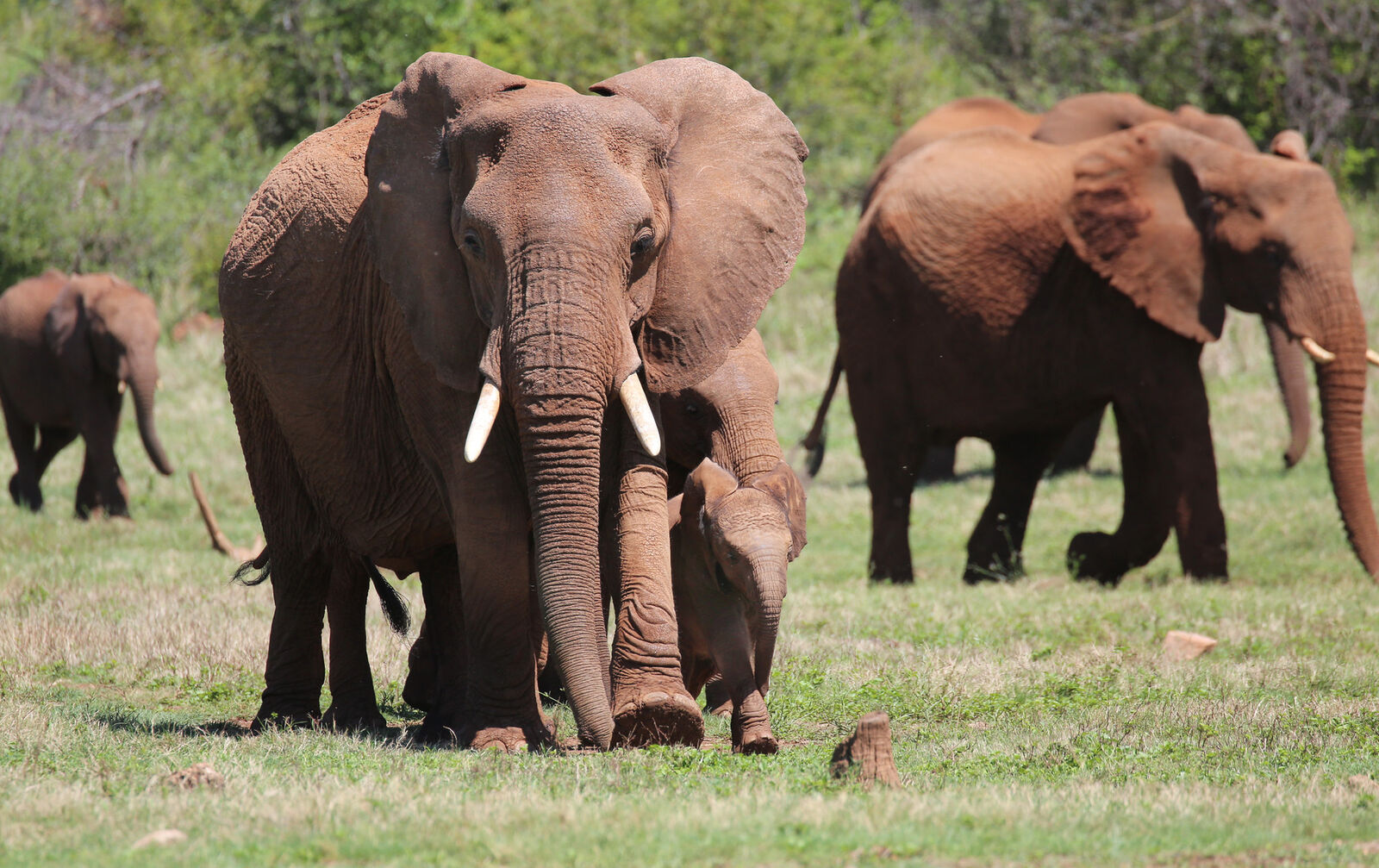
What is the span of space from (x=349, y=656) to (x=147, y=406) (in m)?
10.2

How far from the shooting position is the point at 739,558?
248 inches

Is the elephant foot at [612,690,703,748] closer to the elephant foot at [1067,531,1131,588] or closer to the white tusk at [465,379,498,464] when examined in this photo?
the white tusk at [465,379,498,464]

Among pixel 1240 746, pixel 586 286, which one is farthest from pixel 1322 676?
pixel 586 286

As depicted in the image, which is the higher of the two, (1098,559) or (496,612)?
(1098,559)

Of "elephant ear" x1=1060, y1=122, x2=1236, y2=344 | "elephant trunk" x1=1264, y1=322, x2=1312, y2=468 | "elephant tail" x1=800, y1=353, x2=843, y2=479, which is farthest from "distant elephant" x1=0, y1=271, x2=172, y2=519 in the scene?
"elephant trunk" x1=1264, y1=322, x2=1312, y2=468

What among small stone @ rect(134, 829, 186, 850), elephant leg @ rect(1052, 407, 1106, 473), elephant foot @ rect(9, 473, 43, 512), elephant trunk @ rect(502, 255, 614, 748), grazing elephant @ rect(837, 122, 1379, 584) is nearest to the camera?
small stone @ rect(134, 829, 186, 850)

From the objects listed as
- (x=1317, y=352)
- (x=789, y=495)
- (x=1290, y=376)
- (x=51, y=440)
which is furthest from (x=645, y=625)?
(x=51, y=440)

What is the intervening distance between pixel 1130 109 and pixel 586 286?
39.2 ft

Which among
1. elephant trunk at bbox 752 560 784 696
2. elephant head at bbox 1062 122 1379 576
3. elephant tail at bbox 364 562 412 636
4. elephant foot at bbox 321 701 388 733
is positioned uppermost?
elephant head at bbox 1062 122 1379 576

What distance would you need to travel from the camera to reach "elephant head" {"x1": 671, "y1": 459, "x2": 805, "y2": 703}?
20.6 ft

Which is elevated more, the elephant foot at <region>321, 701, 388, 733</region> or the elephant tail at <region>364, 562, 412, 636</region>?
the elephant tail at <region>364, 562, 412, 636</region>

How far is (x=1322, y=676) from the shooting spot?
840cm

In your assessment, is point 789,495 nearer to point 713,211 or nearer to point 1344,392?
point 713,211

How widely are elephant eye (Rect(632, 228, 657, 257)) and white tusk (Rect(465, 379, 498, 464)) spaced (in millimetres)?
729
